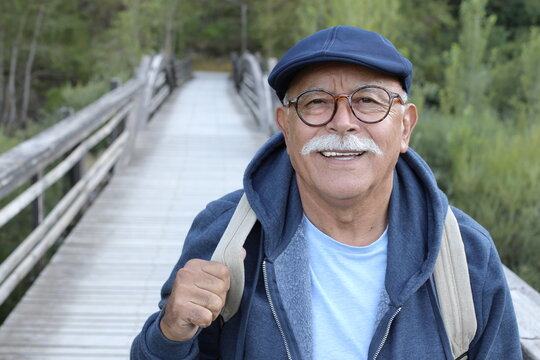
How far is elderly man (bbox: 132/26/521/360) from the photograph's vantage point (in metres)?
1.47

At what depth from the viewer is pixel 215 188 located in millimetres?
6355

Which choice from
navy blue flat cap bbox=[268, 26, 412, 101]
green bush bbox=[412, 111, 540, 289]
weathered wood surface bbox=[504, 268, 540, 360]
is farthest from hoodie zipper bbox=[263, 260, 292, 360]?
green bush bbox=[412, 111, 540, 289]

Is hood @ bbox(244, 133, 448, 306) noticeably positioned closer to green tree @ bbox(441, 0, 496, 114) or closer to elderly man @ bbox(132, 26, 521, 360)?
elderly man @ bbox(132, 26, 521, 360)

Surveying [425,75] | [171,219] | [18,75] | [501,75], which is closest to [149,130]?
[171,219]

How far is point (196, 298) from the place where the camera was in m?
1.42

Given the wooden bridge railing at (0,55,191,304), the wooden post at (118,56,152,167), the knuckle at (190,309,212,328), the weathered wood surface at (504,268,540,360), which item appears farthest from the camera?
the wooden post at (118,56,152,167)

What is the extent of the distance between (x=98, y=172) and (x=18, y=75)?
33.5m

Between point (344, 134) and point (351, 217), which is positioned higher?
point (344, 134)

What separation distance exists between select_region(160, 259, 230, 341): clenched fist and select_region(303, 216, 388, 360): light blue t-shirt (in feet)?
0.80

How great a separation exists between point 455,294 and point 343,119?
17.0 inches

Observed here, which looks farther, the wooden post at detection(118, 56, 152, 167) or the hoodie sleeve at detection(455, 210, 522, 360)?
the wooden post at detection(118, 56, 152, 167)

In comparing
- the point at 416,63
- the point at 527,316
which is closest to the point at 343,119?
the point at 527,316

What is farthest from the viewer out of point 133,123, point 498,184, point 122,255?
point 133,123

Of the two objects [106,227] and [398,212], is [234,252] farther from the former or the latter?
[106,227]
